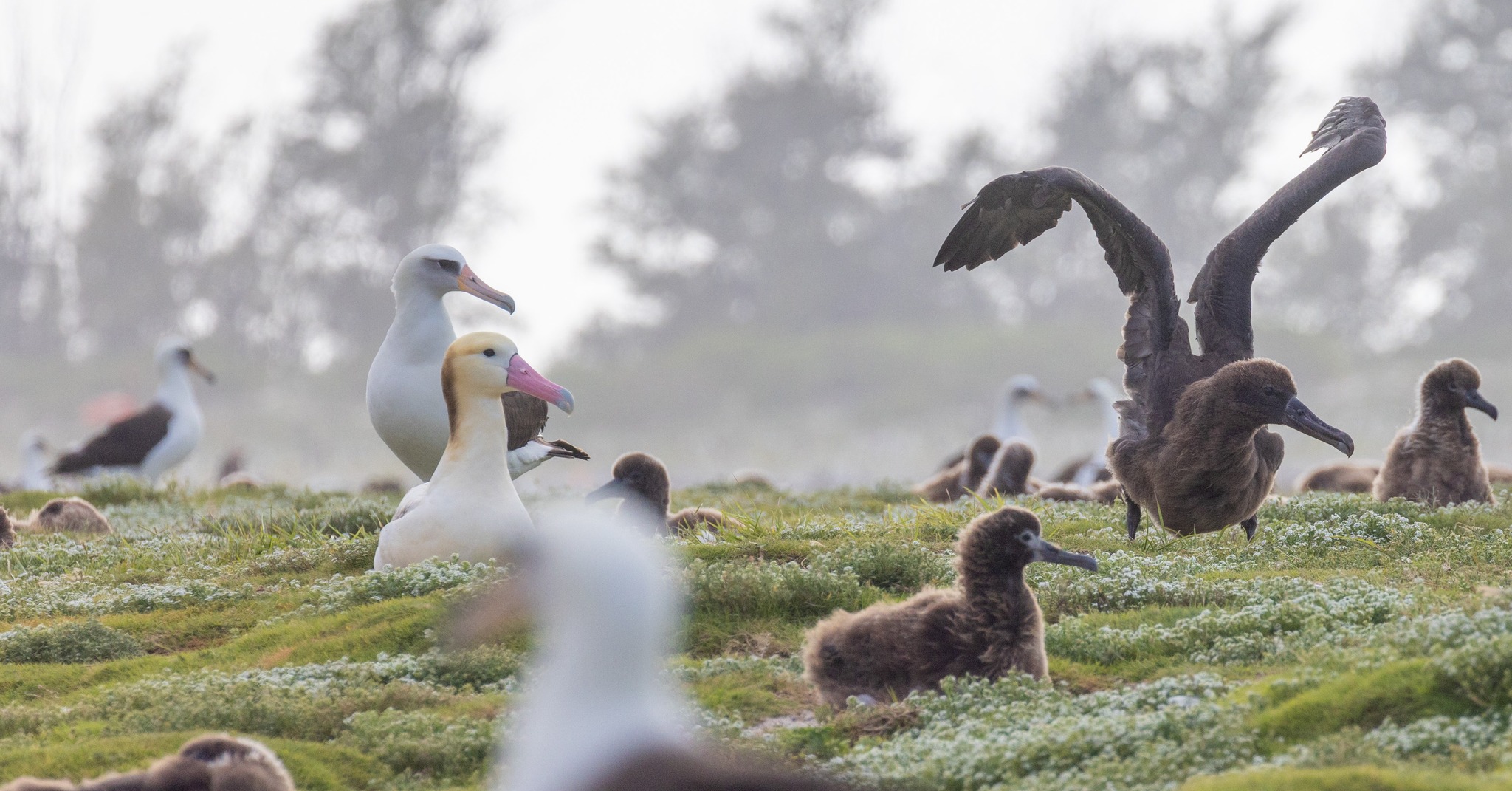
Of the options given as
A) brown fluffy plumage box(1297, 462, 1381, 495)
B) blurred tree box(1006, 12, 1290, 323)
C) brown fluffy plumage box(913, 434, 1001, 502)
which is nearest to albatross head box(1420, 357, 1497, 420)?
brown fluffy plumage box(1297, 462, 1381, 495)

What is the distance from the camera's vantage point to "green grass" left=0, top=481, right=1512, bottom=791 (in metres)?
5.65

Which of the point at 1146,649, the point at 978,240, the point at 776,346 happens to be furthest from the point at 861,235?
the point at 1146,649

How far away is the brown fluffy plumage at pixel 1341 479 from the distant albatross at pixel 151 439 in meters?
13.0

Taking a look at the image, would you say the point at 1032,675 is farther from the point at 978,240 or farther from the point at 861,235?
the point at 861,235

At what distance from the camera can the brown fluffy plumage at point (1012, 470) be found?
47.9 ft

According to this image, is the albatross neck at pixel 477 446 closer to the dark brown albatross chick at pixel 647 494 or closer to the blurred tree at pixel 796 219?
the dark brown albatross chick at pixel 647 494

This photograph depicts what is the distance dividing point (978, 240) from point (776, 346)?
44028mm

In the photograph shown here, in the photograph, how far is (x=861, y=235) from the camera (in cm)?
5831

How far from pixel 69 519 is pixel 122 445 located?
289 inches

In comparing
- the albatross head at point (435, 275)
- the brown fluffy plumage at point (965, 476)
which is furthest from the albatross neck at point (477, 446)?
the brown fluffy plumage at point (965, 476)

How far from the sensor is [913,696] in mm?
6629

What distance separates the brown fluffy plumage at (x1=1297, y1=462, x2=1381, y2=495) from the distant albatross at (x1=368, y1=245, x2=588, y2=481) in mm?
7114

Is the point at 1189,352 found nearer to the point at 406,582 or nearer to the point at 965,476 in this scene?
the point at 406,582

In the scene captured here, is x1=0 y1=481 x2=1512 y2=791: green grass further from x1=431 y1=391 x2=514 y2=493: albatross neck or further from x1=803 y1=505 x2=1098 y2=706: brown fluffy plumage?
x1=431 y1=391 x2=514 y2=493: albatross neck
